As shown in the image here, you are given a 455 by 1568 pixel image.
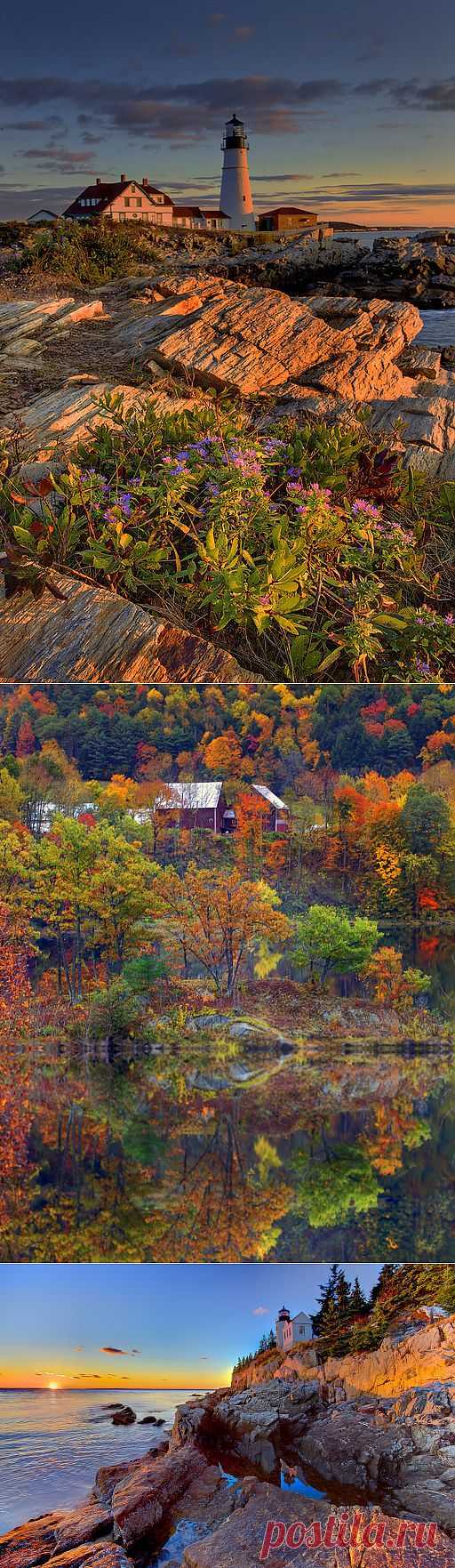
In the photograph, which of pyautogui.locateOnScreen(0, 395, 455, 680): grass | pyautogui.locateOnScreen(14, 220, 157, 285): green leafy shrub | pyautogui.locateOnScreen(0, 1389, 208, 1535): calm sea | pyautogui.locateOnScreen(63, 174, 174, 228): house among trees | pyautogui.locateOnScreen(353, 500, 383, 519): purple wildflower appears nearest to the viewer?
pyautogui.locateOnScreen(0, 1389, 208, 1535): calm sea

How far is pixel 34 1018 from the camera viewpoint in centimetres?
194

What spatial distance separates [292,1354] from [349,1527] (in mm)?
379

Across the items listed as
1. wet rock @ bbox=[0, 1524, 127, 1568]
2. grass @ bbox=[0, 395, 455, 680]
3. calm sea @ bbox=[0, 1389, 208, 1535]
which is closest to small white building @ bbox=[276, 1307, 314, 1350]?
calm sea @ bbox=[0, 1389, 208, 1535]

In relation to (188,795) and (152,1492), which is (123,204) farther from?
(152,1492)

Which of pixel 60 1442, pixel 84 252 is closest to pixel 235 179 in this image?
pixel 84 252

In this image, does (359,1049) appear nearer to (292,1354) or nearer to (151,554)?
(292,1354)

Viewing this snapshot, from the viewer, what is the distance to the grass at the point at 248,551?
3.38 m

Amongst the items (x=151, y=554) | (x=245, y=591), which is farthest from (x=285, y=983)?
(x=151, y=554)

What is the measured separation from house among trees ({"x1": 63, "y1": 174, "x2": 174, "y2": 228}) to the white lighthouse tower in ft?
2.26

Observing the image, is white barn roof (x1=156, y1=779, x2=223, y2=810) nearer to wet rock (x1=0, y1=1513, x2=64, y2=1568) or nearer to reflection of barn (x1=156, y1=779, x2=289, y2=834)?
reflection of barn (x1=156, y1=779, x2=289, y2=834)

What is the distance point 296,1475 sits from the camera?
2.04 m

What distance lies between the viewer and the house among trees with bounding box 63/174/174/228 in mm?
11484

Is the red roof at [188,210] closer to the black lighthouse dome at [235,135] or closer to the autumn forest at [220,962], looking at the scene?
the black lighthouse dome at [235,135]

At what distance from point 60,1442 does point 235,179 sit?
38.3ft
